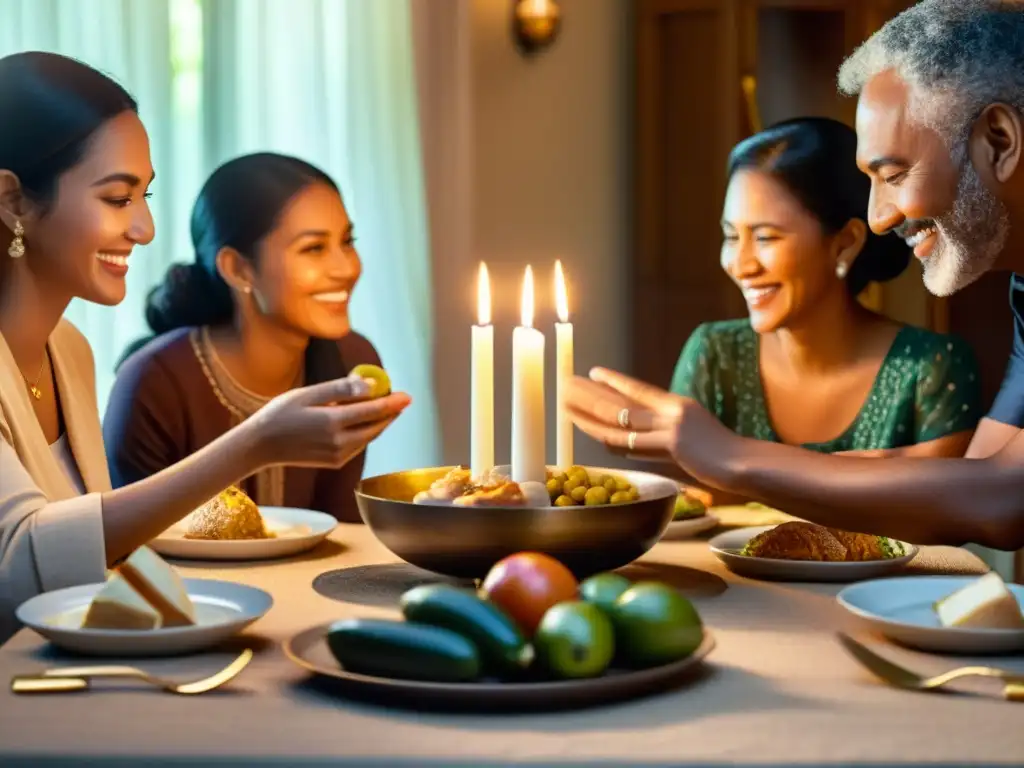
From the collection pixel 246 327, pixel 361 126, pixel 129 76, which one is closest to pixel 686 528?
pixel 246 327

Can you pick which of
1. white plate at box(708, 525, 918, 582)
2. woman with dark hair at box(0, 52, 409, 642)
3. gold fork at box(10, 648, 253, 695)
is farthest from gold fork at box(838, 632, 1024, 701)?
woman with dark hair at box(0, 52, 409, 642)

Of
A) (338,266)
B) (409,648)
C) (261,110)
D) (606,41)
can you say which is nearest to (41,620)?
(409,648)

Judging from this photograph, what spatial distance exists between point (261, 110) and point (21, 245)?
203 cm

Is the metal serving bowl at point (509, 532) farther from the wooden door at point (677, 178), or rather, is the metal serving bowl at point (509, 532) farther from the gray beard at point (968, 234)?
the wooden door at point (677, 178)

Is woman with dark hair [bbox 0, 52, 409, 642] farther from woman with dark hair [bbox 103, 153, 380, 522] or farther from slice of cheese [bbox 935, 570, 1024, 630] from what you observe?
slice of cheese [bbox 935, 570, 1024, 630]

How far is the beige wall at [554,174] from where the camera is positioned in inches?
178

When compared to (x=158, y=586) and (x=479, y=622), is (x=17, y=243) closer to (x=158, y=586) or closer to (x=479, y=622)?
(x=158, y=586)

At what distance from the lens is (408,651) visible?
1.22m

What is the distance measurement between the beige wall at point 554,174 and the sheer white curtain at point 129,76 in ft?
3.19

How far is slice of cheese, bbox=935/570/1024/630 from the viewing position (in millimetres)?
1407

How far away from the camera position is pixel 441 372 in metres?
4.33

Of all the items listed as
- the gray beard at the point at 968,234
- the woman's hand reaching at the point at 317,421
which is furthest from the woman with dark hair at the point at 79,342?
the gray beard at the point at 968,234

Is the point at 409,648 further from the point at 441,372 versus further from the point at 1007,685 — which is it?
the point at 441,372

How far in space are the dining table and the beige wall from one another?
301cm
